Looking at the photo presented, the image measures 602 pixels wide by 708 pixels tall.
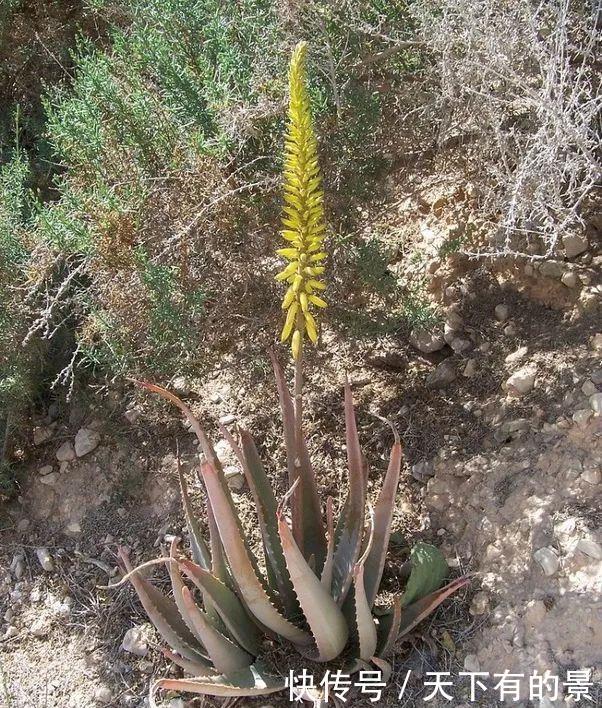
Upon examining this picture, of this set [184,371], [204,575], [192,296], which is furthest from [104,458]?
[204,575]

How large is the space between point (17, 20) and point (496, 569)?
317cm

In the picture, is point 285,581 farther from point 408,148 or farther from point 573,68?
point 573,68

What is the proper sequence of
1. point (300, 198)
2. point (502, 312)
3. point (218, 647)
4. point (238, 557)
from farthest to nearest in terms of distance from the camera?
point (502, 312) < point (218, 647) < point (238, 557) < point (300, 198)

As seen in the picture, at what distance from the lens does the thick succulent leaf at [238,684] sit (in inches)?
82.0

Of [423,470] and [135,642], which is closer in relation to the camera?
[135,642]

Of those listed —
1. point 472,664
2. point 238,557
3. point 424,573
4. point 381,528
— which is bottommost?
point 472,664

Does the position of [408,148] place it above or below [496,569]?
above

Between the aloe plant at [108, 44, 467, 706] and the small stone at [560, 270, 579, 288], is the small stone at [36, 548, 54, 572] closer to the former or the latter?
the aloe plant at [108, 44, 467, 706]

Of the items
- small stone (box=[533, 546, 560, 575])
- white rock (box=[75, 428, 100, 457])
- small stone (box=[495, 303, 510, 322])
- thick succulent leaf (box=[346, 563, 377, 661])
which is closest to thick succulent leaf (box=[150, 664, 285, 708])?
thick succulent leaf (box=[346, 563, 377, 661])

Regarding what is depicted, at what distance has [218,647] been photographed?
7.09ft

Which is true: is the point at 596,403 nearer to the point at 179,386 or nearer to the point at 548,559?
the point at 548,559

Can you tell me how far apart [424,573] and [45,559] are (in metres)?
1.50

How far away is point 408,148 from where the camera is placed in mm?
3148

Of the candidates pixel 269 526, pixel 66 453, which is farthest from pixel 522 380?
pixel 66 453
